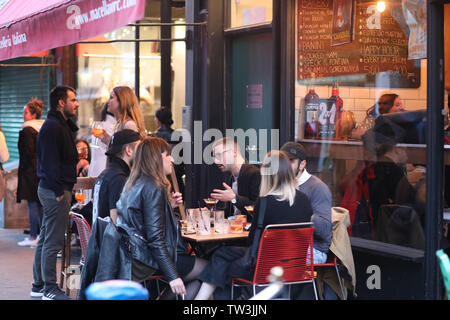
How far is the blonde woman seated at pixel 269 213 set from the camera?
536cm

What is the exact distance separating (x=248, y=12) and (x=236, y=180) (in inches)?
92.1

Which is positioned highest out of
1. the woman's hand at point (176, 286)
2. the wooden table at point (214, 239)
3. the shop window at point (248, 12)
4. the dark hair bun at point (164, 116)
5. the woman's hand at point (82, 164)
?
the shop window at point (248, 12)

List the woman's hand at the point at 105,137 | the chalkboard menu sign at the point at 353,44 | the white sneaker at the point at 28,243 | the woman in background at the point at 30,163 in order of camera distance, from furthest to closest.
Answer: the white sneaker at the point at 28,243, the woman in background at the point at 30,163, the woman's hand at the point at 105,137, the chalkboard menu sign at the point at 353,44

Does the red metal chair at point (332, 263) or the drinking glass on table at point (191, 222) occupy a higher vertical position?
the drinking glass on table at point (191, 222)

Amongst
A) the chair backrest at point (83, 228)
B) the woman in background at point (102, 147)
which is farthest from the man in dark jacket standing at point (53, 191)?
the chair backrest at point (83, 228)

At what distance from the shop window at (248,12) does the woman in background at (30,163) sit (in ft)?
11.1

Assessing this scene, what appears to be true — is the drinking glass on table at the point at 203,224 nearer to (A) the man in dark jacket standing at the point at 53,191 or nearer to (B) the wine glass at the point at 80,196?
(A) the man in dark jacket standing at the point at 53,191

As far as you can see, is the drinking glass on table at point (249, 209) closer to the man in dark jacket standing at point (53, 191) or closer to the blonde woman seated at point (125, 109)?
the blonde woman seated at point (125, 109)

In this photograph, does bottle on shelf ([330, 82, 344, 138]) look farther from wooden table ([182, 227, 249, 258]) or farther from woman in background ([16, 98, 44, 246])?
woman in background ([16, 98, 44, 246])

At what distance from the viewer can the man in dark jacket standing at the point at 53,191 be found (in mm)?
7035

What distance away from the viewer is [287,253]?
17.7 feet

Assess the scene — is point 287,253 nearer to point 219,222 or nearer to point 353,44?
point 219,222

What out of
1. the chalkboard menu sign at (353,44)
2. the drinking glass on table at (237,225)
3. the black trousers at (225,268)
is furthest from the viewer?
the chalkboard menu sign at (353,44)

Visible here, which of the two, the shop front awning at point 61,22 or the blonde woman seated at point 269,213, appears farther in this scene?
the shop front awning at point 61,22
